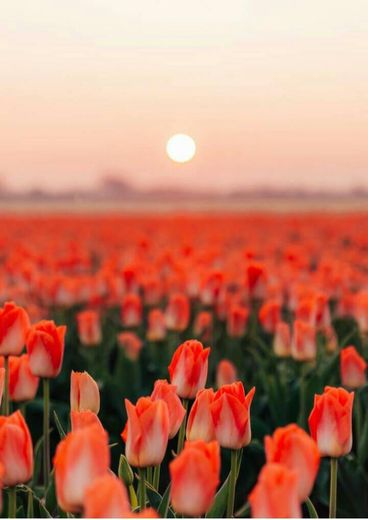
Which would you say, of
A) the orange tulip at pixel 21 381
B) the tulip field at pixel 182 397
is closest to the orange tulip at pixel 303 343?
the tulip field at pixel 182 397

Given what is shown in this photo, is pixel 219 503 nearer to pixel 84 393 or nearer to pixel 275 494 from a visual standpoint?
pixel 84 393

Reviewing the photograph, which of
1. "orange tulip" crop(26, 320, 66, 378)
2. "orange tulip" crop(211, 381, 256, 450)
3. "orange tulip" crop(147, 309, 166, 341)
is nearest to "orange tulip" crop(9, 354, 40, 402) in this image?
"orange tulip" crop(26, 320, 66, 378)

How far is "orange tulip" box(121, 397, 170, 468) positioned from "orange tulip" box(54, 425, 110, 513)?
1.07 feet

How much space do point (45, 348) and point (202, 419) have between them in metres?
0.67

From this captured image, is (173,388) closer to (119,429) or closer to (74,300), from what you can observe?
(119,429)

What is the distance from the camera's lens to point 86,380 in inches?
70.1

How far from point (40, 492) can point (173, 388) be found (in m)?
1.04

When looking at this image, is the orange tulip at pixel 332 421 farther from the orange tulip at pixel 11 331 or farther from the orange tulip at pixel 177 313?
the orange tulip at pixel 177 313

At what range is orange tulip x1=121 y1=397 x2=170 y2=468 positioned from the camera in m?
1.46

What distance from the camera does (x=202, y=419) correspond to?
158cm

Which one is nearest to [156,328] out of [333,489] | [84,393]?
[84,393]

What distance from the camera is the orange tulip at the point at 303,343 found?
344 centimetres

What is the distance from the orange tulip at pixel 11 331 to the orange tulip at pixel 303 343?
1421mm

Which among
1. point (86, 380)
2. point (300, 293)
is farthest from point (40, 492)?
point (300, 293)
